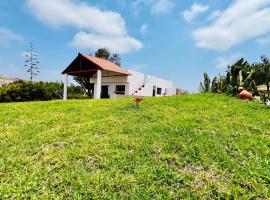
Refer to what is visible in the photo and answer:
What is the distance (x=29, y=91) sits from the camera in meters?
21.4

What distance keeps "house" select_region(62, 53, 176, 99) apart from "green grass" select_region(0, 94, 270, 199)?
57.4 feet

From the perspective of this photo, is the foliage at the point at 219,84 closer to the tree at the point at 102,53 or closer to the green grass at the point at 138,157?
the green grass at the point at 138,157

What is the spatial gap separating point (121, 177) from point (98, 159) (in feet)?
2.20

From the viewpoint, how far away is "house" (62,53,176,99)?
24.0m

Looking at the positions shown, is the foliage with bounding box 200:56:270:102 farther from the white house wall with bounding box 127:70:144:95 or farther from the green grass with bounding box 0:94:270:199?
the white house wall with bounding box 127:70:144:95

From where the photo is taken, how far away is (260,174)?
3553 mm

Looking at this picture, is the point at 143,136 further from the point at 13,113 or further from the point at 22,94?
the point at 22,94

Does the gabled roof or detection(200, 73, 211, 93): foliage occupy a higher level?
the gabled roof

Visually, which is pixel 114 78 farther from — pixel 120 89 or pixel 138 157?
pixel 138 157

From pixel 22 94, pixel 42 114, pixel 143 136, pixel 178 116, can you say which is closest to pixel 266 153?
pixel 143 136

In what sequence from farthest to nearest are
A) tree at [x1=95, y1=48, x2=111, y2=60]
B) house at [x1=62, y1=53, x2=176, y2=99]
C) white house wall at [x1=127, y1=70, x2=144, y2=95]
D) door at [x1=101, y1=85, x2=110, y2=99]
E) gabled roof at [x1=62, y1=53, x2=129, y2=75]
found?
1. tree at [x1=95, y1=48, x2=111, y2=60]
2. door at [x1=101, y1=85, x2=110, y2=99]
3. white house wall at [x1=127, y1=70, x2=144, y2=95]
4. house at [x1=62, y1=53, x2=176, y2=99]
5. gabled roof at [x1=62, y1=53, x2=129, y2=75]

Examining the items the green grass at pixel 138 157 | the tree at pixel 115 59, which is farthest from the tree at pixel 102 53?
the green grass at pixel 138 157

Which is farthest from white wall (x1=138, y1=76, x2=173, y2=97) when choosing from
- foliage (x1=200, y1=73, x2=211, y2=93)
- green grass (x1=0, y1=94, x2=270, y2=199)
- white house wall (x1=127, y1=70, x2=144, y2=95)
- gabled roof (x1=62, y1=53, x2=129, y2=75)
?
green grass (x1=0, y1=94, x2=270, y2=199)

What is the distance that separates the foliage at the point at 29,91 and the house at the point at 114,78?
1.23 m
